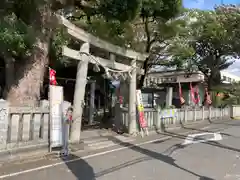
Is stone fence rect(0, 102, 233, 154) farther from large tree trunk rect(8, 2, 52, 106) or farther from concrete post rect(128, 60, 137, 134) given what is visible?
concrete post rect(128, 60, 137, 134)

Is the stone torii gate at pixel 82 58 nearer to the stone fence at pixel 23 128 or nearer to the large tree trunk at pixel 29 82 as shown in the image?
the large tree trunk at pixel 29 82

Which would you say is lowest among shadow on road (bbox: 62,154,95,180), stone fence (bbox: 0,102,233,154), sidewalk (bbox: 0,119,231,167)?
shadow on road (bbox: 62,154,95,180)

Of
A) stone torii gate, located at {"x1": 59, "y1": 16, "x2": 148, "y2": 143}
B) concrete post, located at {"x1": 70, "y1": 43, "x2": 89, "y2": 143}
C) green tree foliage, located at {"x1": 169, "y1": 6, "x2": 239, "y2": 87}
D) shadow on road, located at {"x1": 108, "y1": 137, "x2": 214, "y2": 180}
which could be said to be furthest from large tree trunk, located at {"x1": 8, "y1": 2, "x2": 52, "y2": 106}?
green tree foliage, located at {"x1": 169, "y1": 6, "x2": 239, "y2": 87}

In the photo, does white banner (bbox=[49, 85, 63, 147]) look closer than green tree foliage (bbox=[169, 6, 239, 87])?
Yes

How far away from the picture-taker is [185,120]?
18688 mm

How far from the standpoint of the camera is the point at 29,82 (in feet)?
29.5

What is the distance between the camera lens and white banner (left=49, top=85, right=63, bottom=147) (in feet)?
26.9

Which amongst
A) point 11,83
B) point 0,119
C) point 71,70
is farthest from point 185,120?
point 0,119

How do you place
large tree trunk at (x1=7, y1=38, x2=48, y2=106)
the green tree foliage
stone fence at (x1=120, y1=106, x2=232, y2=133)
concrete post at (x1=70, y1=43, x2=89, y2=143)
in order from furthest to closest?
the green tree foliage
stone fence at (x1=120, y1=106, x2=232, y2=133)
concrete post at (x1=70, y1=43, x2=89, y2=143)
large tree trunk at (x1=7, y1=38, x2=48, y2=106)

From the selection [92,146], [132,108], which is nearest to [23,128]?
[92,146]

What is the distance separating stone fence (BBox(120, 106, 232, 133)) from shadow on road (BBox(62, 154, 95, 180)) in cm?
564

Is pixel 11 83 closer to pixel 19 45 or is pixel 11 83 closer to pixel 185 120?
pixel 19 45

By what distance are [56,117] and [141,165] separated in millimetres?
2846

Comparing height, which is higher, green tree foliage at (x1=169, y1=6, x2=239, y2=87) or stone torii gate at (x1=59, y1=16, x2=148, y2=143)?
green tree foliage at (x1=169, y1=6, x2=239, y2=87)
